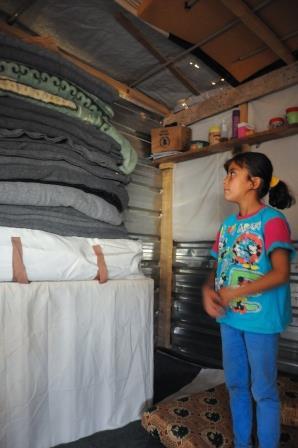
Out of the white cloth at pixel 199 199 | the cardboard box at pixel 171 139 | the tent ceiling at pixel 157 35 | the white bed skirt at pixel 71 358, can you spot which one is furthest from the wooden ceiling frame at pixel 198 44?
the white bed skirt at pixel 71 358

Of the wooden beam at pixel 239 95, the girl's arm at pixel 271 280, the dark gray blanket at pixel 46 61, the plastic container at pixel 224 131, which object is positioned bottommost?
the girl's arm at pixel 271 280

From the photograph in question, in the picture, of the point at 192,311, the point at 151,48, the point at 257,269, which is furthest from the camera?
the point at 192,311

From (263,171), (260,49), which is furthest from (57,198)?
(260,49)

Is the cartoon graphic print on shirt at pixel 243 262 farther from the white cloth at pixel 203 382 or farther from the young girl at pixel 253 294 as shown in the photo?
the white cloth at pixel 203 382

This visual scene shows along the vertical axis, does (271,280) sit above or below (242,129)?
below

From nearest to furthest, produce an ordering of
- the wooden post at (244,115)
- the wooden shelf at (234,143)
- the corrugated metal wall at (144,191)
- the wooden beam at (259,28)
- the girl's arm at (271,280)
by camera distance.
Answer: the girl's arm at (271,280) < the wooden beam at (259,28) < the wooden shelf at (234,143) < the wooden post at (244,115) < the corrugated metal wall at (144,191)

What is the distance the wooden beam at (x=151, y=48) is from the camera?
201cm

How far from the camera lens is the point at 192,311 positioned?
9.40 ft

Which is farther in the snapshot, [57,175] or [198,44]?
[198,44]

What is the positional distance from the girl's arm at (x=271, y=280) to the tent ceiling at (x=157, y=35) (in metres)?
1.49

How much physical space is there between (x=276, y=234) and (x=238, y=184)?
300 mm

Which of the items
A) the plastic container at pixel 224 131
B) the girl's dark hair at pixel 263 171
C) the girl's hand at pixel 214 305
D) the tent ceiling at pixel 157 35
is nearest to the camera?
the girl's hand at pixel 214 305

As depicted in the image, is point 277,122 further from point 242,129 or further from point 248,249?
A: point 248,249

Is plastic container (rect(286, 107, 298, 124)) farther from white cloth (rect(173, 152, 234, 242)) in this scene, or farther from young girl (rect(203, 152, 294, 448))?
young girl (rect(203, 152, 294, 448))
